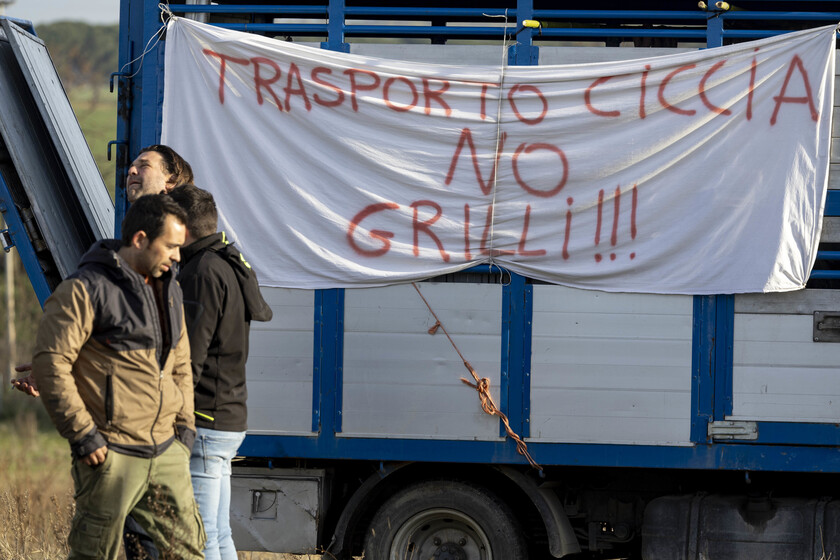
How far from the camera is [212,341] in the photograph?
13.5 feet

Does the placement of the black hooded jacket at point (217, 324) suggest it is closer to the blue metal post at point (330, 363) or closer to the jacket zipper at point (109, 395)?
the jacket zipper at point (109, 395)

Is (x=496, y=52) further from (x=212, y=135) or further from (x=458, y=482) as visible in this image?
(x=458, y=482)

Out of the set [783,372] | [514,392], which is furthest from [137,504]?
[783,372]

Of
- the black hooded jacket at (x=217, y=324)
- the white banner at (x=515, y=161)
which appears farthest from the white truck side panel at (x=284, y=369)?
the black hooded jacket at (x=217, y=324)

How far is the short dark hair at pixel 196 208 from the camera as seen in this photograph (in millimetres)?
4129

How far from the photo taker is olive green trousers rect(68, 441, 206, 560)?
362 centimetres

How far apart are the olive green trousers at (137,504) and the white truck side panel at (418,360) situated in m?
1.55

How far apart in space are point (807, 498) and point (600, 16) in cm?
279

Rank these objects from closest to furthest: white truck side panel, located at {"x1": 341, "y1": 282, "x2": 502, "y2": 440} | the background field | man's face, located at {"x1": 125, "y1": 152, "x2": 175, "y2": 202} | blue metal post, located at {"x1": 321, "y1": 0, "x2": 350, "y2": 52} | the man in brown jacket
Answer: the man in brown jacket < man's face, located at {"x1": 125, "y1": 152, "x2": 175, "y2": 202} < white truck side panel, located at {"x1": 341, "y1": 282, "x2": 502, "y2": 440} < blue metal post, located at {"x1": 321, "y1": 0, "x2": 350, "y2": 52} < the background field

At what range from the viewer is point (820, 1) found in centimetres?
542

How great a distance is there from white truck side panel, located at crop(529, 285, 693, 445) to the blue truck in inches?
0.4

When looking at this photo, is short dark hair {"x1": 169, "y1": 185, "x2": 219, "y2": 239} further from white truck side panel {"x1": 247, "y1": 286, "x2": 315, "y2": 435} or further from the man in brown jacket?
white truck side panel {"x1": 247, "y1": 286, "x2": 315, "y2": 435}

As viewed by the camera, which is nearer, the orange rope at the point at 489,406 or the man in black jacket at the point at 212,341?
the man in black jacket at the point at 212,341

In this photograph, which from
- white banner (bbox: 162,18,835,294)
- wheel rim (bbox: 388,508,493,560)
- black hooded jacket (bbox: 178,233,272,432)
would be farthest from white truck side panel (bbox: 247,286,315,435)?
black hooded jacket (bbox: 178,233,272,432)
